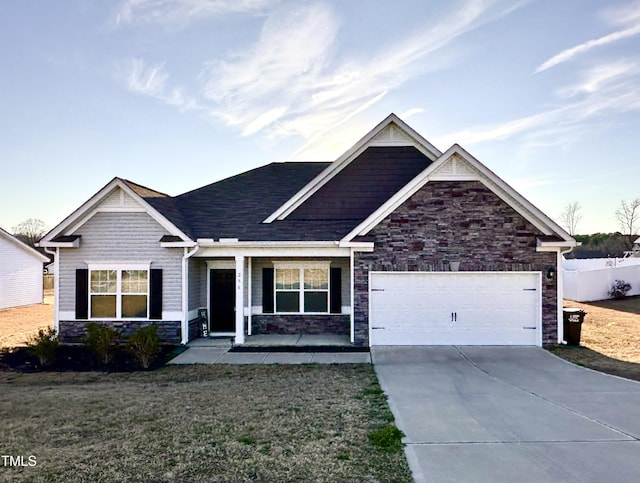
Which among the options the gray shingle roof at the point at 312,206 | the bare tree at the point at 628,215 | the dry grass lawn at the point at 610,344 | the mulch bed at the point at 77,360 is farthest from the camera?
the bare tree at the point at 628,215

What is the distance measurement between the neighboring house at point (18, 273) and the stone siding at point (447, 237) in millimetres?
20599

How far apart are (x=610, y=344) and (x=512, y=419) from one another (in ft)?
27.2

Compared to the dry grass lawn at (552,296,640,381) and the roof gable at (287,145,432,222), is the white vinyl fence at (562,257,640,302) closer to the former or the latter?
the dry grass lawn at (552,296,640,381)

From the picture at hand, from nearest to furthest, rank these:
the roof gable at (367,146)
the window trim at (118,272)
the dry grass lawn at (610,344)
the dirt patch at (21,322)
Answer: the dry grass lawn at (610,344)
the window trim at (118,272)
the roof gable at (367,146)
the dirt patch at (21,322)

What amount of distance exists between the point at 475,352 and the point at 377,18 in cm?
923

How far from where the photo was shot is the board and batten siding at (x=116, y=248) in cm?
1308

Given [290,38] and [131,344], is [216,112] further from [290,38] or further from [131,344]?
[131,344]

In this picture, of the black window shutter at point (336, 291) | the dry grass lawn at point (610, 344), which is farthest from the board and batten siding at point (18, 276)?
the dry grass lawn at point (610, 344)

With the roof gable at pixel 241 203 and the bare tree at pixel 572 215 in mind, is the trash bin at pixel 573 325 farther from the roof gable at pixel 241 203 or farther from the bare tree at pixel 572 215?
the bare tree at pixel 572 215

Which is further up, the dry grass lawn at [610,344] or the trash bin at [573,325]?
the trash bin at [573,325]

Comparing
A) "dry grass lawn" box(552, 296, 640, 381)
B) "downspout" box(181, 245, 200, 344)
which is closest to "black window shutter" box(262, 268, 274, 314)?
"downspout" box(181, 245, 200, 344)

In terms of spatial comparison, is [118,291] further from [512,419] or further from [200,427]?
[512,419]

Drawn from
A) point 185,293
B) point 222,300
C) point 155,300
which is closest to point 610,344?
point 222,300

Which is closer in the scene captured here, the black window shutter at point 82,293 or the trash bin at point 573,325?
the trash bin at point 573,325
